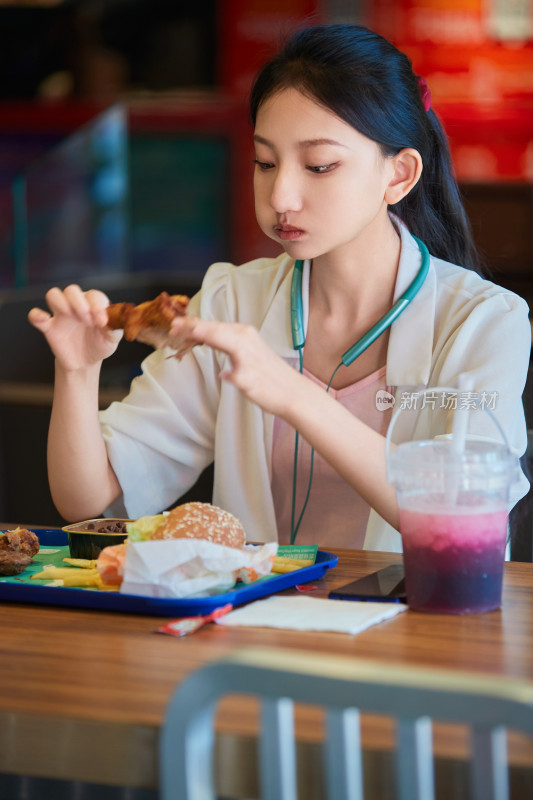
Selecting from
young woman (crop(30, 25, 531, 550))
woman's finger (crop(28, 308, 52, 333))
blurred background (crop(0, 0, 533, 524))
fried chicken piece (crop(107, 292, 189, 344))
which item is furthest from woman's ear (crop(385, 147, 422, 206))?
blurred background (crop(0, 0, 533, 524))

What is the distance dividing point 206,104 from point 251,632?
6533mm

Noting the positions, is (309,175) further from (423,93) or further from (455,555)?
(455,555)

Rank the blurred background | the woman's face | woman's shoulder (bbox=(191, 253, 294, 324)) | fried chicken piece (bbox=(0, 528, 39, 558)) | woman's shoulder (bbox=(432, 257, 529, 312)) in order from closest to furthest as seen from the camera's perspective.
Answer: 1. fried chicken piece (bbox=(0, 528, 39, 558))
2. the woman's face
3. woman's shoulder (bbox=(432, 257, 529, 312))
4. woman's shoulder (bbox=(191, 253, 294, 324))
5. the blurred background

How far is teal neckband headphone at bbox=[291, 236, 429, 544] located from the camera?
5.50 feet

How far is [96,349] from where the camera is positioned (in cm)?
152

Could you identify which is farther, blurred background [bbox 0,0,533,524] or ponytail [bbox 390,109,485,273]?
blurred background [bbox 0,0,533,524]

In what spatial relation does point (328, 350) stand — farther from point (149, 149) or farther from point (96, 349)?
point (149, 149)

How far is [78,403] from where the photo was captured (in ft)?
5.20

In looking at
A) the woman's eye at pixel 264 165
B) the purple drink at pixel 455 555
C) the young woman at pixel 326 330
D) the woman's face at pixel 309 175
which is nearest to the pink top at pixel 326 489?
the young woman at pixel 326 330

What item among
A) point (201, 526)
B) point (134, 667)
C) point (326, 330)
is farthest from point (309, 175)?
point (134, 667)

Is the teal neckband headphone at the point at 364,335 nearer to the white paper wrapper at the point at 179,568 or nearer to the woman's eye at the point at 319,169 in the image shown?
the woman's eye at the point at 319,169

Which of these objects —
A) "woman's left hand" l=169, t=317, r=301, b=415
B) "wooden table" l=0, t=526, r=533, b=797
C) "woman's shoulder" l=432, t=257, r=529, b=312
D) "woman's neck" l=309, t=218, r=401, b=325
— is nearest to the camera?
"wooden table" l=0, t=526, r=533, b=797

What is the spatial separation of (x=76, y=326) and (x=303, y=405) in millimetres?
382

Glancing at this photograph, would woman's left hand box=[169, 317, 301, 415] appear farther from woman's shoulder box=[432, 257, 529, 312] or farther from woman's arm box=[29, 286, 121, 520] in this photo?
woman's shoulder box=[432, 257, 529, 312]
